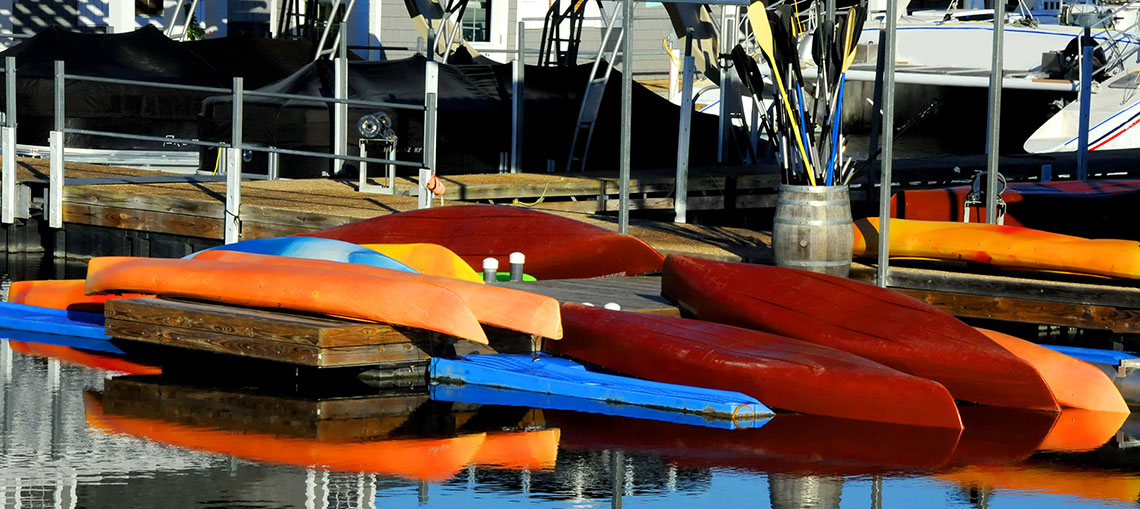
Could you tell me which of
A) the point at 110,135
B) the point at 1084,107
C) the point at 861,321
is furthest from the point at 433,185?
the point at 1084,107

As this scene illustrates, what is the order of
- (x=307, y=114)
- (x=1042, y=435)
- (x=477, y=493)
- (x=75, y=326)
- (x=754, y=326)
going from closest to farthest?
(x=477, y=493) < (x=1042, y=435) < (x=754, y=326) < (x=75, y=326) < (x=307, y=114)

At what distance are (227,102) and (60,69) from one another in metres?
3.28

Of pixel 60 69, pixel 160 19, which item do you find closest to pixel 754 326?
pixel 60 69

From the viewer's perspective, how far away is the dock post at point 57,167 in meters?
14.2

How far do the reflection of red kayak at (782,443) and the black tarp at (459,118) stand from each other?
9.49m

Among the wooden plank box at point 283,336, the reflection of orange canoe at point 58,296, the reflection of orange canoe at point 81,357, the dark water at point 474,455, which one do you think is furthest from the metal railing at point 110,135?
the dark water at point 474,455

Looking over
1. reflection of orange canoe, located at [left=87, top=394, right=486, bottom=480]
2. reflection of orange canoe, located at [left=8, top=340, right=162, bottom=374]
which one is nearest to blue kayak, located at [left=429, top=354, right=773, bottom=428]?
reflection of orange canoe, located at [left=87, top=394, right=486, bottom=480]

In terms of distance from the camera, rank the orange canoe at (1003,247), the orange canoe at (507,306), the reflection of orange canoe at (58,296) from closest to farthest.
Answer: the orange canoe at (507,306) → the orange canoe at (1003,247) → the reflection of orange canoe at (58,296)

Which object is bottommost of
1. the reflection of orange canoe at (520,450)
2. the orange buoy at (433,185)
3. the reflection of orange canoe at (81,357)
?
the reflection of orange canoe at (520,450)

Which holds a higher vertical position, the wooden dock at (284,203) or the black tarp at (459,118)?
the black tarp at (459,118)

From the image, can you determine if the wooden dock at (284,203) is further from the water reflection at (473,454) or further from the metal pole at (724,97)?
the water reflection at (473,454)

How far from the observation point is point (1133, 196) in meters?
12.3

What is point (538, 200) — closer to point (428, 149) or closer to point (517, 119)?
point (517, 119)

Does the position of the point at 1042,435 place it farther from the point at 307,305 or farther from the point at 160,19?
the point at 160,19
